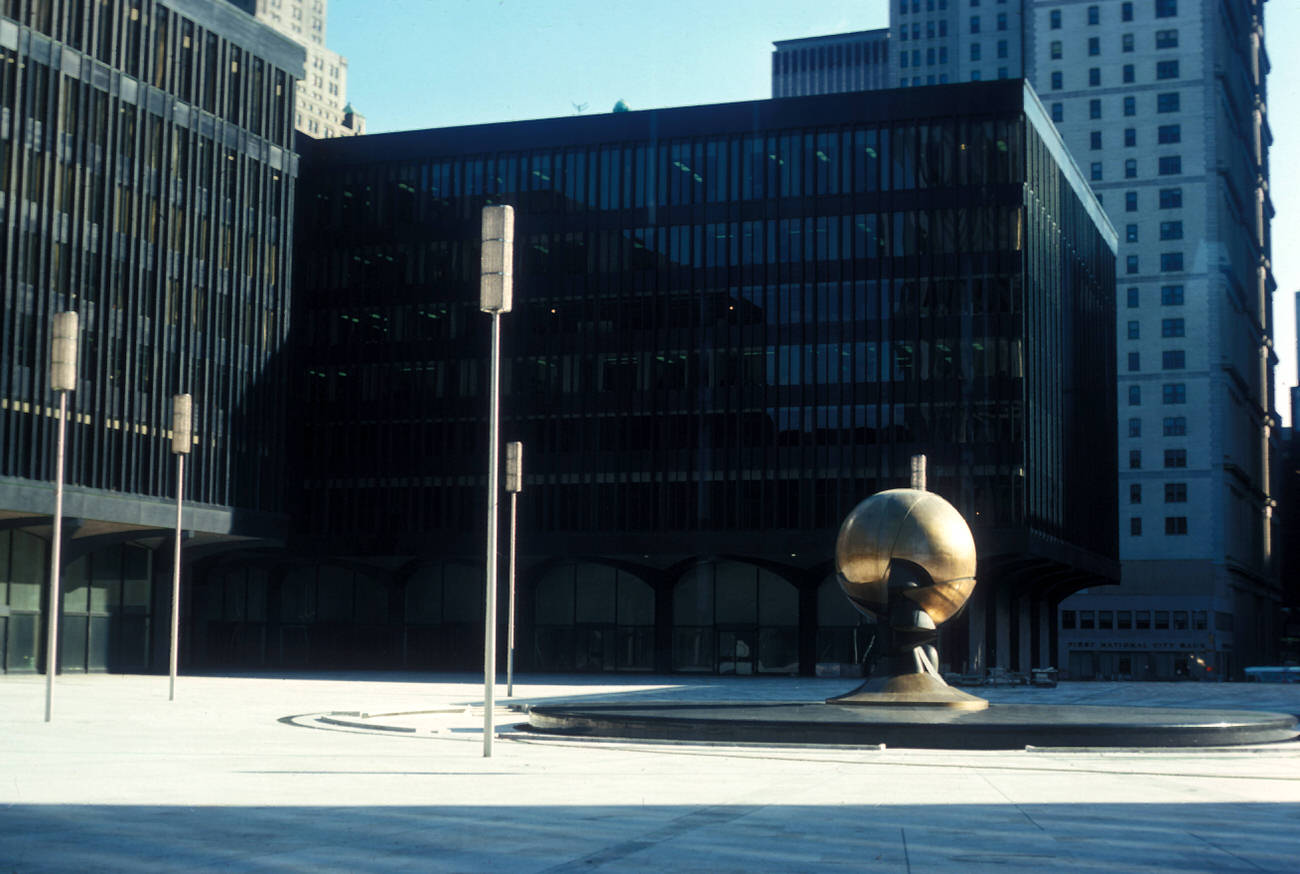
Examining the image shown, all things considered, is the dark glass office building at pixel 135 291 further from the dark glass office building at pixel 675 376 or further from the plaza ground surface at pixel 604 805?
the plaza ground surface at pixel 604 805

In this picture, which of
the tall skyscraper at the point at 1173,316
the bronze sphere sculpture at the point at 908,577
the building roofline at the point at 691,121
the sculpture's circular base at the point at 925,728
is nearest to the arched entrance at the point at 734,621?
the building roofline at the point at 691,121

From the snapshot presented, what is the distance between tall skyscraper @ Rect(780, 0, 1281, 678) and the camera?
124750 mm

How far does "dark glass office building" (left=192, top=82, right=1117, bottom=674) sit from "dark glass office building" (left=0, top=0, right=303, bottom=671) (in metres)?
6.80

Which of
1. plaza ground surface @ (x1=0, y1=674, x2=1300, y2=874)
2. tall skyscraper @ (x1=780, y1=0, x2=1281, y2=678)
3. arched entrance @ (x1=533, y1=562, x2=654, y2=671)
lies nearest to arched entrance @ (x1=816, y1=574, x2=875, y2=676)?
arched entrance @ (x1=533, y1=562, x2=654, y2=671)

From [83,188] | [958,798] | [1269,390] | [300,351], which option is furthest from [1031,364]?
[1269,390]

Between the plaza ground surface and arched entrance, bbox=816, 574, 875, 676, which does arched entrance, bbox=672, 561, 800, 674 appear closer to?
arched entrance, bbox=816, 574, 875, 676

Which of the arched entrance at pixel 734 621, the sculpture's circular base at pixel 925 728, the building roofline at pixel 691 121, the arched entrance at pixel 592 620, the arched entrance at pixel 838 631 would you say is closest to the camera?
the sculpture's circular base at pixel 925 728

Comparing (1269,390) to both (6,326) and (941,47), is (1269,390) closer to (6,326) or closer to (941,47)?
(941,47)

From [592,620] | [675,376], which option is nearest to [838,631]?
[592,620]

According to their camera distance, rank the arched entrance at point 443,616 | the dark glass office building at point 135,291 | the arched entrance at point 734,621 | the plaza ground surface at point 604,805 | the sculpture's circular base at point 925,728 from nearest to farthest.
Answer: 1. the plaza ground surface at point 604,805
2. the sculpture's circular base at point 925,728
3. the dark glass office building at point 135,291
4. the arched entrance at point 734,621
5. the arched entrance at point 443,616

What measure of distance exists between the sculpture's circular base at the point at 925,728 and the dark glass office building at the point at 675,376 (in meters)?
45.7

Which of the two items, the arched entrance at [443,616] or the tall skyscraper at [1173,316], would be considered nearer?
the arched entrance at [443,616]

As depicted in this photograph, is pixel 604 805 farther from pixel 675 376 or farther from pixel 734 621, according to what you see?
pixel 734 621

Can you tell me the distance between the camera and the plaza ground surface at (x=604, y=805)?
12.1 m
